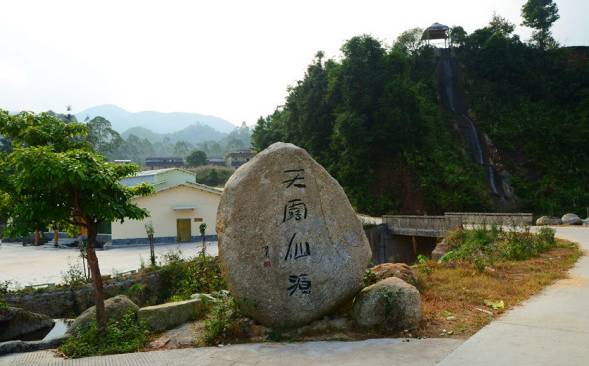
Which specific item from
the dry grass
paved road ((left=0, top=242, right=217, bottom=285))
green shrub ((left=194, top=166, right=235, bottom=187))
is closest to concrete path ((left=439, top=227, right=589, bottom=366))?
the dry grass

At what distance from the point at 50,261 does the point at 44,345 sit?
14.7 m

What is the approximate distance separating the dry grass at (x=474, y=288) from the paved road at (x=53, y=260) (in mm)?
11690

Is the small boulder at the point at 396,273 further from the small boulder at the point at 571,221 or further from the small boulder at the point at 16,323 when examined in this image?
the small boulder at the point at 571,221

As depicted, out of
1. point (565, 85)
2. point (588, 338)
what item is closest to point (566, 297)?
point (588, 338)

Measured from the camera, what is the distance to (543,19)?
173ft

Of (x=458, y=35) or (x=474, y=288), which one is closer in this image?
(x=474, y=288)

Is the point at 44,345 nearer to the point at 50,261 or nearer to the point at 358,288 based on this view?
the point at 358,288

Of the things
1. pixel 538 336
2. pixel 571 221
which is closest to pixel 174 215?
pixel 571 221

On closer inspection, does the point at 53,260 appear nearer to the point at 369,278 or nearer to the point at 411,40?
the point at 369,278

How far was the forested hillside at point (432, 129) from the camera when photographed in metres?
37.5

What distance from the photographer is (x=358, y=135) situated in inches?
1491

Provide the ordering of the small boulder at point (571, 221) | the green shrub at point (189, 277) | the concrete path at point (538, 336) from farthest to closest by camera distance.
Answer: the small boulder at point (571, 221), the green shrub at point (189, 277), the concrete path at point (538, 336)

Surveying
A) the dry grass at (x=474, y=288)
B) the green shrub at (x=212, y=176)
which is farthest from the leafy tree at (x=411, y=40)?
the dry grass at (x=474, y=288)

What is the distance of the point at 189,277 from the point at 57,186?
258 inches
